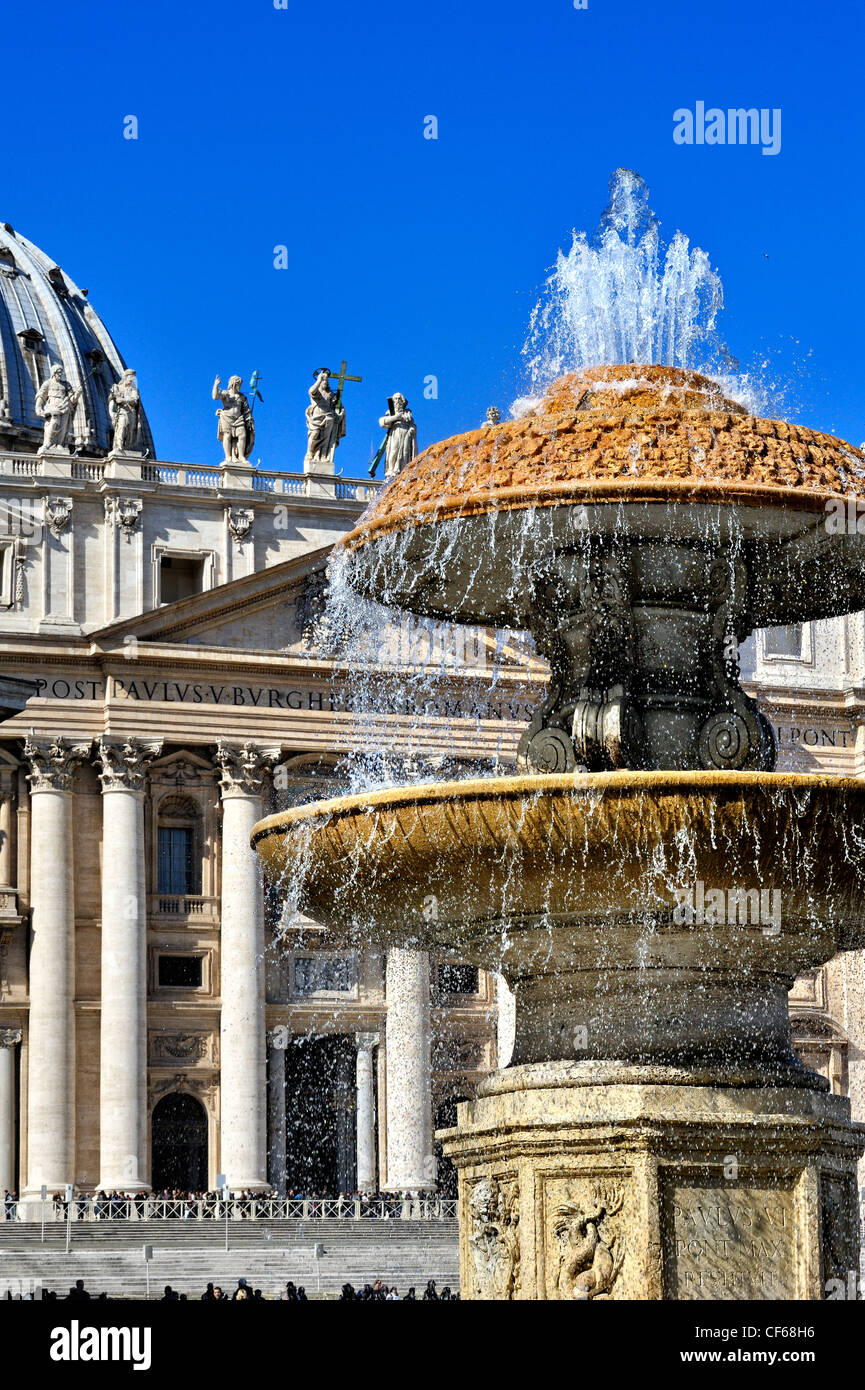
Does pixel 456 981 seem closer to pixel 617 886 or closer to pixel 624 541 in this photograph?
pixel 624 541

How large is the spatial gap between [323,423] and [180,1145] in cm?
1629

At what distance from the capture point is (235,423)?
57062 mm

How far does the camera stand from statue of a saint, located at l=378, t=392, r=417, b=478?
5709cm

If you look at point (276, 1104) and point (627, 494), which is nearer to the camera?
point (627, 494)

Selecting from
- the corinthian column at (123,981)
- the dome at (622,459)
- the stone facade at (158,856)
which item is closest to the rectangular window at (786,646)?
the stone facade at (158,856)

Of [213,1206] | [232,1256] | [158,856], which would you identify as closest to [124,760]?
[158,856]

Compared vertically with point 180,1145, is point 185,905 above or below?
above

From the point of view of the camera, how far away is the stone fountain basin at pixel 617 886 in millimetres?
11453

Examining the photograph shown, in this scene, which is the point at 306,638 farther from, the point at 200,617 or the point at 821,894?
the point at 821,894

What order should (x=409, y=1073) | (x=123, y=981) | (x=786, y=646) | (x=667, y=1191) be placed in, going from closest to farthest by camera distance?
(x=667, y=1191) → (x=123, y=981) → (x=409, y=1073) → (x=786, y=646)

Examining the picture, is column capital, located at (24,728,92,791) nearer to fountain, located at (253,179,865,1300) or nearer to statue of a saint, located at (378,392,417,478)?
statue of a saint, located at (378,392,417,478)

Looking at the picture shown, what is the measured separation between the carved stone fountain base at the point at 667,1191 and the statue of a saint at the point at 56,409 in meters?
45.5

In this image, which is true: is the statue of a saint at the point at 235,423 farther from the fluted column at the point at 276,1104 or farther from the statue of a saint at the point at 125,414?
the fluted column at the point at 276,1104

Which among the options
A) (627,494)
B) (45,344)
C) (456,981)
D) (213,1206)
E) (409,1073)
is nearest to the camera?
(627,494)
